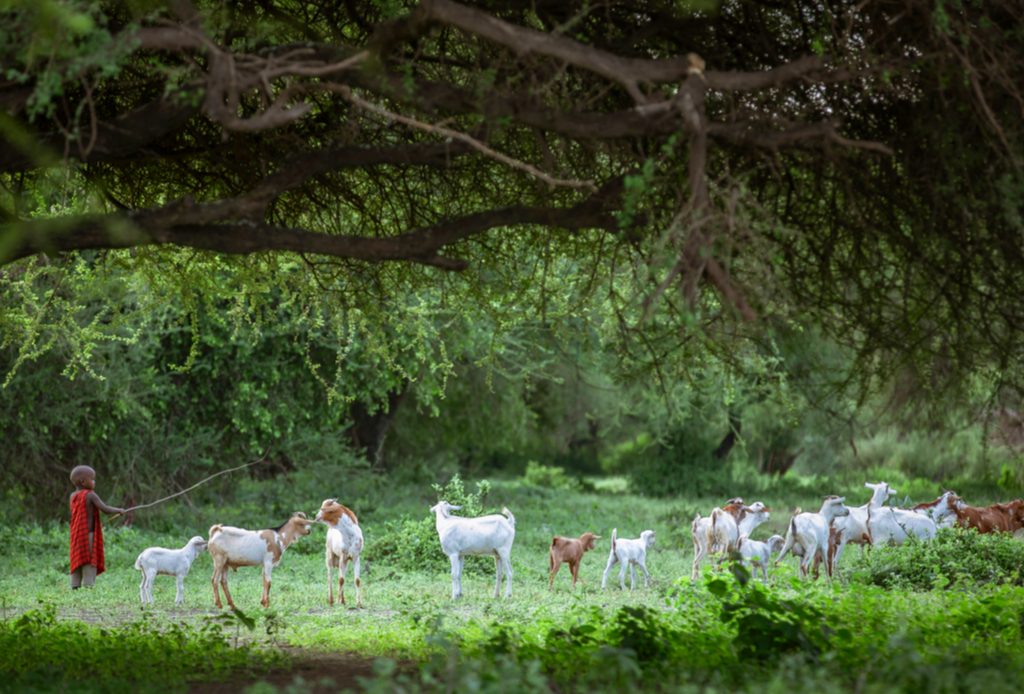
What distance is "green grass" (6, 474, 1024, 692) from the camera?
7684mm

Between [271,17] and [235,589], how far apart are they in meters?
8.13

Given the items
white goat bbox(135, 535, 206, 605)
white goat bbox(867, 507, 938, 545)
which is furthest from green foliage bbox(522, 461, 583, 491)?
white goat bbox(135, 535, 206, 605)

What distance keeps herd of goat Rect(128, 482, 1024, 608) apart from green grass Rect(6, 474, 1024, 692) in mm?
358

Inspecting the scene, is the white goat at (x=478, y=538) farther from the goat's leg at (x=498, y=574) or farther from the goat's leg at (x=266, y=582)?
the goat's leg at (x=266, y=582)

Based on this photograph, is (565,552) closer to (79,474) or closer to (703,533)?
(703,533)

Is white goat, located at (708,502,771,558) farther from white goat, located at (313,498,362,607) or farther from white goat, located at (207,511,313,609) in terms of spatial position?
white goat, located at (207,511,313,609)

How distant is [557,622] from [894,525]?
605cm

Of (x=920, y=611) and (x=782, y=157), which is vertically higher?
(x=782, y=157)

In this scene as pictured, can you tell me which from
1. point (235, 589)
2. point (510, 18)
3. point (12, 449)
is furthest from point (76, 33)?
point (12, 449)

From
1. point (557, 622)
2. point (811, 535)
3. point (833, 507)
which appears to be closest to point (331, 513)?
point (557, 622)

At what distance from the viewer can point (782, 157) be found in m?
9.14

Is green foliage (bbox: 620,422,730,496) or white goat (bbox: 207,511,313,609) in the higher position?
white goat (bbox: 207,511,313,609)

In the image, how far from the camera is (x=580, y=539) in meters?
15.4

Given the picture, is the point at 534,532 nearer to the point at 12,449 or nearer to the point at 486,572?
the point at 486,572
